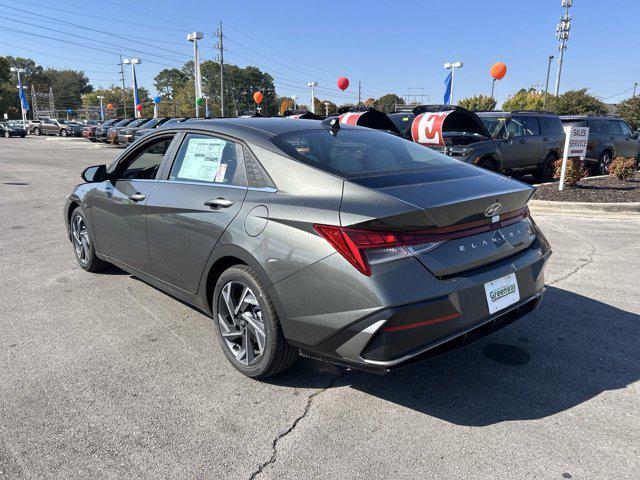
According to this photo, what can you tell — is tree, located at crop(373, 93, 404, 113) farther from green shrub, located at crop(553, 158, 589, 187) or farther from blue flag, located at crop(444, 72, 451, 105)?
green shrub, located at crop(553, 158, 589, 187)

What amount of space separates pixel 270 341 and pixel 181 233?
1.16 m

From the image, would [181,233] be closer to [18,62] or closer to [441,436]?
[441,436]

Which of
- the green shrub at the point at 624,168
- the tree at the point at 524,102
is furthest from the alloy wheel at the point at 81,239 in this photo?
the tree at the point at 524,102

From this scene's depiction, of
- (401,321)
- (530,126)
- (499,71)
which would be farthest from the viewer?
(499,71)

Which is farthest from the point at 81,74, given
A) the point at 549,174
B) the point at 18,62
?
the point at 549,174

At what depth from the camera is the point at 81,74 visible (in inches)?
6166

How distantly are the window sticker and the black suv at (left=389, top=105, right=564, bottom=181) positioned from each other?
7212 millimetres

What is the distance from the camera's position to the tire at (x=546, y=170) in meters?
12.2

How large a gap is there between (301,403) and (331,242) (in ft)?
3.50

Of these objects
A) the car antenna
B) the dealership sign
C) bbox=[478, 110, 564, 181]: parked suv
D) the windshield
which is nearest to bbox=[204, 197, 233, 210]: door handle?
the car antenna

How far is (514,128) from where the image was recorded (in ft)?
36.9

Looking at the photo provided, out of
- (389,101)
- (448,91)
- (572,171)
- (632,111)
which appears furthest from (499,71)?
(389,101)

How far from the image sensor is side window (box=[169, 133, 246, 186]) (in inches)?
131

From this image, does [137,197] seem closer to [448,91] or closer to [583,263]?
[583,263]
